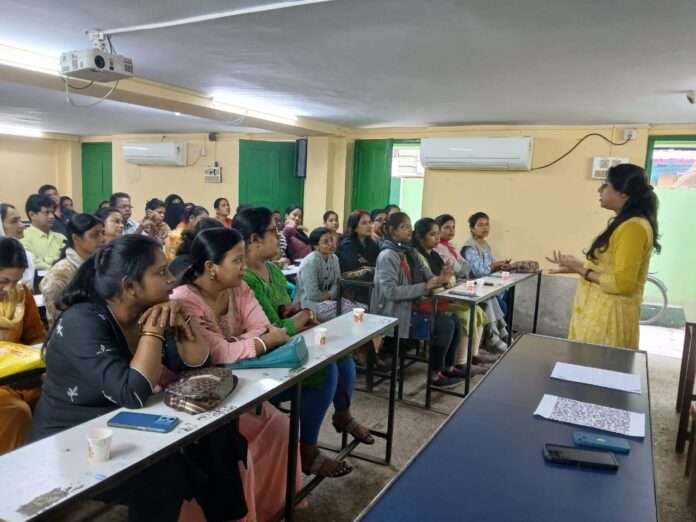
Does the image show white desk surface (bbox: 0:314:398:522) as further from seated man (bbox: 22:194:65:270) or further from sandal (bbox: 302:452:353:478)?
seated man (bbox: 22:194:65:270)

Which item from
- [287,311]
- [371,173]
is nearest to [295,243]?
[371,173]

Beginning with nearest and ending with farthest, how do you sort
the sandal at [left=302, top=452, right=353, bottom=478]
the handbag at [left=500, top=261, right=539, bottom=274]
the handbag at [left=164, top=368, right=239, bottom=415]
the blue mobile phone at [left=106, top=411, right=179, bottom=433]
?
1. the blue mobile phone at [left=106, top=411, right=179, bottom=433]
2. the handbag at [left=164, top=368, right=239, bottom=415]
3. the sandal at [left=302, top=452, right=353, bottom=478]
4. the handbag at [left=500, top=261, right=539, bottom=274]

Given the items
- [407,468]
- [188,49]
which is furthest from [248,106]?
[407,468]

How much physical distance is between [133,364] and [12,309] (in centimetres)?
126

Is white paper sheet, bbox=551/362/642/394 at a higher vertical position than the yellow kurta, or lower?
lower

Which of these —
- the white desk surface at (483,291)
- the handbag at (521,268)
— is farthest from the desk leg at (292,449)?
the handbag at (521,268)

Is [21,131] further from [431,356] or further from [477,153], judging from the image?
[431,356]

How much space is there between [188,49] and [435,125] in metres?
3.45

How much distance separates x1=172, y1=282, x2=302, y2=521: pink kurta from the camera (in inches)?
72.3

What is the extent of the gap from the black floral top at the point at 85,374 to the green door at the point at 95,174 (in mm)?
9388

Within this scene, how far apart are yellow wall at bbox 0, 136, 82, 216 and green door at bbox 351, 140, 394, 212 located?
21.7 ft

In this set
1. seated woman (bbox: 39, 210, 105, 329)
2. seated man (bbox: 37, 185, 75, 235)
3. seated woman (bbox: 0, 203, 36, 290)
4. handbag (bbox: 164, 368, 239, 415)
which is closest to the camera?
handbag (bbox: 164, 368, 239, 415)

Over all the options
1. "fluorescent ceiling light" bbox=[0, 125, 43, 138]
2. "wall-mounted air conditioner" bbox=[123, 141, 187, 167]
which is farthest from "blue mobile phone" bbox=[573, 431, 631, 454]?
"fluorescent ceiling light" bbox=[0, 125, 43, 138]

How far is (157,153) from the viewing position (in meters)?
8.45
